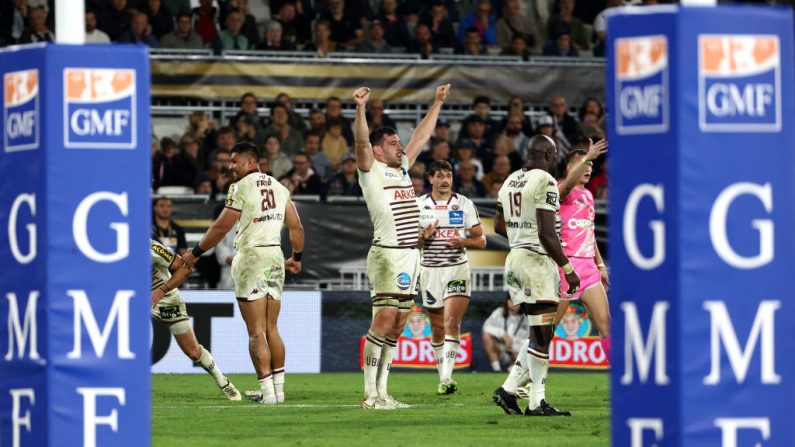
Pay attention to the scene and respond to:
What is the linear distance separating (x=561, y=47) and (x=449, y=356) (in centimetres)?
973

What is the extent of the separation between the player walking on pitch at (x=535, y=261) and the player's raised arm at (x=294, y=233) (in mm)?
2777

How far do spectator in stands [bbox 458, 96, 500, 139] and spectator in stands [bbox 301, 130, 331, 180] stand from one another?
234 cm

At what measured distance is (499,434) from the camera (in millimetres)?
11656

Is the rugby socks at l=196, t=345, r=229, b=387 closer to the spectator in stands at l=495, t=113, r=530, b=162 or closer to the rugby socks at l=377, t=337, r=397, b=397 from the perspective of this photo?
the rugby socks at l=377, t=337, r=397, b=397

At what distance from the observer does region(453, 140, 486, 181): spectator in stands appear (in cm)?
2272

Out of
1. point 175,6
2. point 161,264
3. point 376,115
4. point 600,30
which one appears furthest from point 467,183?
point 161,264

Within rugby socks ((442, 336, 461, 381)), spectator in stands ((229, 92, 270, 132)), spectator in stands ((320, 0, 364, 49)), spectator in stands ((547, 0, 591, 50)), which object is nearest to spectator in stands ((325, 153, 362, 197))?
spectator in stands ((229, 92, 270, 132))

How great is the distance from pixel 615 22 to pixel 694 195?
3.08ft

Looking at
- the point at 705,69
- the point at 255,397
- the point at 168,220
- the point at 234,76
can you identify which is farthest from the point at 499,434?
the point at 234,76

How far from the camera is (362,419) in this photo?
13062 mm

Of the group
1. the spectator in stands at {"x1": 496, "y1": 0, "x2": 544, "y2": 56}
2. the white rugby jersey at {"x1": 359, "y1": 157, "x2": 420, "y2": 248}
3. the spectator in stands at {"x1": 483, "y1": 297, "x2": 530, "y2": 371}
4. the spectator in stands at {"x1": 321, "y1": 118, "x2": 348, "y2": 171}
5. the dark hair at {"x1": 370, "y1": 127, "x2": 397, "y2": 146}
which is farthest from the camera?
the spectator in stands at {"x1": 496, "y1": 0, "x2": 544, "y2": 56}

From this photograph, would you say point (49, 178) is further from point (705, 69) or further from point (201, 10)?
point (201, 10)

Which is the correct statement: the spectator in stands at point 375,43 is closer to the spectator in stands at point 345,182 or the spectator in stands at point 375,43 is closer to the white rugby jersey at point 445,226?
the spectator in stands at point 345,182

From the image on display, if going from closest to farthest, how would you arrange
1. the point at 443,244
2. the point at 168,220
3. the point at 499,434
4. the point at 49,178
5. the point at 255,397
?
1. the point at 49,178
2. the point at 499,434
3. the point at 255,397
4. the point at 443,244
5. the point at 168,220
